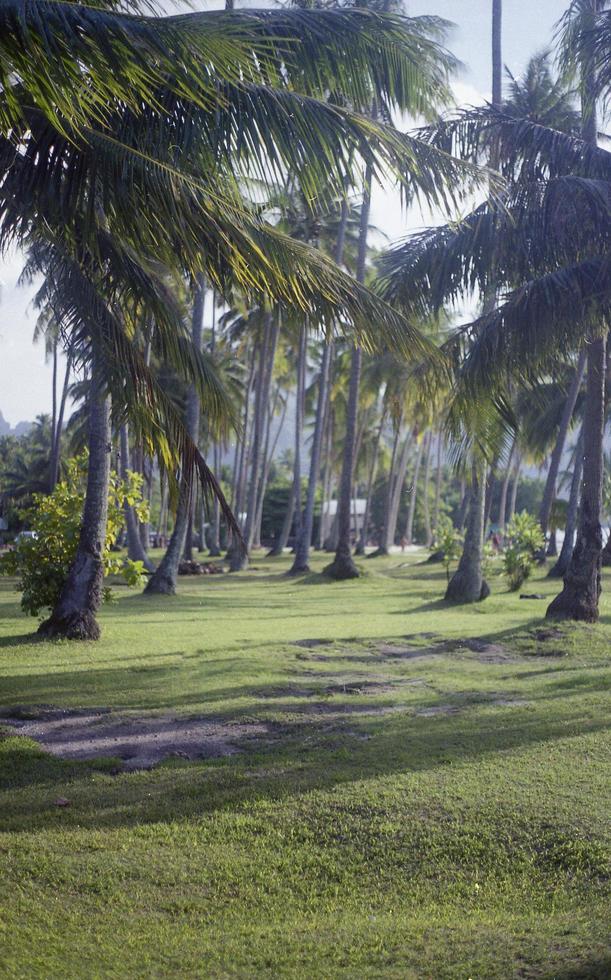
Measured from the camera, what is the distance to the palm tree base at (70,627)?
12.0 meters

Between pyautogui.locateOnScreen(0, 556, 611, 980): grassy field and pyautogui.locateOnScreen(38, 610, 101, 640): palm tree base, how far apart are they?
4.71ft

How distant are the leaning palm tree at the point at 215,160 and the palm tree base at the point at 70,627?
17.7ft

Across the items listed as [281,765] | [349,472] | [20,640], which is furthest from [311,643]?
[349,472]

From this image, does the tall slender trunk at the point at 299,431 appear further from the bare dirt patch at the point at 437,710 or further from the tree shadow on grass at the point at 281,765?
the tree shadow on grass at the point at 281,765

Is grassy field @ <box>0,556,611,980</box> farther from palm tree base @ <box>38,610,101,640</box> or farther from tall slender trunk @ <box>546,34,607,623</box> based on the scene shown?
tall slender trunk @ <box>546,34,607,623</box>

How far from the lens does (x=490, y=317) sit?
12258mm

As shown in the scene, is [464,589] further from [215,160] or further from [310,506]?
[215,160]

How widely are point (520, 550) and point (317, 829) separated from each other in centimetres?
1759

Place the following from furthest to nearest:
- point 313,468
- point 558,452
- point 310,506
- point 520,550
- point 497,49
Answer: point 313,468 < point 558,452 < point 310,506 < point 520,550 < point 497,49

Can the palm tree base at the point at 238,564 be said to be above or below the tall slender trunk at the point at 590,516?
below

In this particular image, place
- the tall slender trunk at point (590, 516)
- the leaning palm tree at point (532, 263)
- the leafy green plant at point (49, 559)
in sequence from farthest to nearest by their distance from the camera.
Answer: the tall slender trunk at point (590, 516) → the leafy green plant at point (49, 559) → the leaning palm tree at point (532, 263)

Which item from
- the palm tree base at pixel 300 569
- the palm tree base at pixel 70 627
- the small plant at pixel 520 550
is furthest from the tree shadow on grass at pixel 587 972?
the palm tree base at pixel 300 569

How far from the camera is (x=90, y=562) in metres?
12.2

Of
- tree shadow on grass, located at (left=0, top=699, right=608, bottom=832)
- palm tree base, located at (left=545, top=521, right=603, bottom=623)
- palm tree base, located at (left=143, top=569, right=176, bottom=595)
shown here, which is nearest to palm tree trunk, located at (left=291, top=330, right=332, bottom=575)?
palm tree base, located at (left=143, top=569, right=176, bottom=595)
